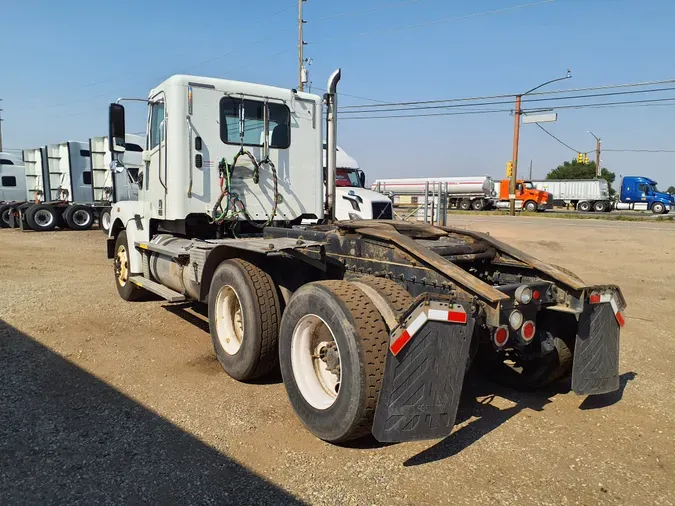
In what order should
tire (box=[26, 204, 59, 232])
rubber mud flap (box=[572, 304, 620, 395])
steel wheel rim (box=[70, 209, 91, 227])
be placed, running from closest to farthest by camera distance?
rubber mud flap (box=[572, 304, 620, 395]) < tire (box=[26, 204, 59, 232]) < steel wheel rim (box=[70, 209, 91, 227])

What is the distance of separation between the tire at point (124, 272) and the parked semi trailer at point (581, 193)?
45911mm

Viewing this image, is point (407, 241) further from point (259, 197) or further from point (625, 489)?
point (259, 197)

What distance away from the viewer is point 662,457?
3.56 m

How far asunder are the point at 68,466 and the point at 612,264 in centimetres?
1256

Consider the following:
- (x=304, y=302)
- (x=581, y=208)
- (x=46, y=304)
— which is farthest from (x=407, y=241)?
(x=581, y=208)

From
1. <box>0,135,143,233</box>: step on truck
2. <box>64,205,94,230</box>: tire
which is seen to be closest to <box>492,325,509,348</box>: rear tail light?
<box>0,135,143,233</box>: step on truck

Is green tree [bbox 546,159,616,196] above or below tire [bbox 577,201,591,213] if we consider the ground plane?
above

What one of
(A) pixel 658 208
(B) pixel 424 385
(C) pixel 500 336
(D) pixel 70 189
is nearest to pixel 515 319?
(C) pixel 500 336

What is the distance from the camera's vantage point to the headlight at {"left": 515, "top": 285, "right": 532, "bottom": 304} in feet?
11.6

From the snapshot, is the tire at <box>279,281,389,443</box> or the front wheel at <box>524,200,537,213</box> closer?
the tire at <box>279,281,389,443</box>

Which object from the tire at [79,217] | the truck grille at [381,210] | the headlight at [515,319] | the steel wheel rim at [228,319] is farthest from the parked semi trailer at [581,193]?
the headlight at [515,319]

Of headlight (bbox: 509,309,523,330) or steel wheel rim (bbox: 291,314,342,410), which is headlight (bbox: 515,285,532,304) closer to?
headlight (bbox: 509,309,523,330)

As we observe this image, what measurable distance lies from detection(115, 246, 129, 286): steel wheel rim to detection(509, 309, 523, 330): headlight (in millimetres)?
6133

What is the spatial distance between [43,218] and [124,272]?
1588cm
